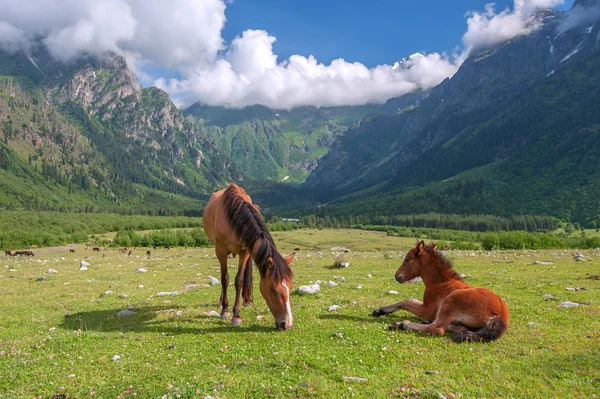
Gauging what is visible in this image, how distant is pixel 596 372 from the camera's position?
6.98 metres

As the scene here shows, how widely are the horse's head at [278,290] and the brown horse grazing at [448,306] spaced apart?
321cm

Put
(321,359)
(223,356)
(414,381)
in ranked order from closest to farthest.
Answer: (414,381)
(321,359)
(223,356)

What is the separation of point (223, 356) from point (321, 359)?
7.81ft

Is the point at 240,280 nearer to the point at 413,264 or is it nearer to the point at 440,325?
the point at 413,264

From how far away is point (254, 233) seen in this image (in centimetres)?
1127

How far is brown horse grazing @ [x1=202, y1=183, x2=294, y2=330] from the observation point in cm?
1038

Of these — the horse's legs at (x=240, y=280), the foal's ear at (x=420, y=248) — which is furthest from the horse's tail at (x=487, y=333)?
the horse's legs at (x=240, y=280)

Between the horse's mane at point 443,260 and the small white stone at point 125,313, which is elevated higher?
the horse's mane at point 443,260

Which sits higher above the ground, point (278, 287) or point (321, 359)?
point (278, 287)

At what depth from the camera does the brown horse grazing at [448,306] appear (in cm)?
937

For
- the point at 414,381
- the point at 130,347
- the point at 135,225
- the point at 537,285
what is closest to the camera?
the point at 414,381

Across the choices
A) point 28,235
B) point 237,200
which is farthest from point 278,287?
point 28,235

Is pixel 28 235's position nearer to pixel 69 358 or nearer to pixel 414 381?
pixel 69 358

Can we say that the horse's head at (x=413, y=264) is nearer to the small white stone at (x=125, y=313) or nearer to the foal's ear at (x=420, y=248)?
the foal's ear at (x=420, y=248)
